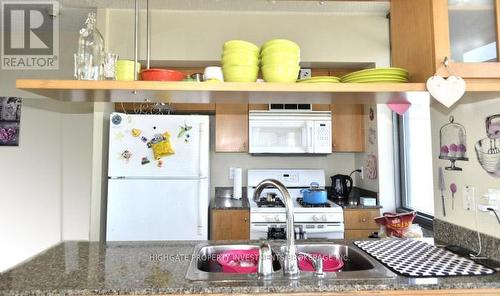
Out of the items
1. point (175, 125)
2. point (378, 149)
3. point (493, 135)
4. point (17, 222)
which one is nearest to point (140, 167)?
point (175, 125)

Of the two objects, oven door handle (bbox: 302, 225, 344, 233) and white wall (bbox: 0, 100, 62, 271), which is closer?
oven door handle (bbox: 302, 225, 344, 233)

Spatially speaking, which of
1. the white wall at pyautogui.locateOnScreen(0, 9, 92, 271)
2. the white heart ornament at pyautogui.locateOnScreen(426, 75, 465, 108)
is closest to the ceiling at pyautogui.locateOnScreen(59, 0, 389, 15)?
the white wall at pyautogui.locateOnScreen(0, 9, 92, 271)

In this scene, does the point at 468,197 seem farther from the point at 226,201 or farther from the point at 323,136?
the point at 226,201

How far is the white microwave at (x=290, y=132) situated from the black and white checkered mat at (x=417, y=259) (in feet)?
4.77

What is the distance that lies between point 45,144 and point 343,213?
2.80 meters

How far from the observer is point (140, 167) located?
246 centimetres

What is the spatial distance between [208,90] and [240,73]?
133mm

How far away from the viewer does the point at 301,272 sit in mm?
1103

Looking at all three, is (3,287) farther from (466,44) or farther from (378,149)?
(378,149)

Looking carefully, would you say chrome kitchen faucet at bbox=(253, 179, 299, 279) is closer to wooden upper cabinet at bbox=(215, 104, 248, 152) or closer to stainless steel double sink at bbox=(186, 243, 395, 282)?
stainless steel double sink at bbox=(186, 243, 395, 282)

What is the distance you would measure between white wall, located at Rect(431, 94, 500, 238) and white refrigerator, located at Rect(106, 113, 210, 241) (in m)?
1.66

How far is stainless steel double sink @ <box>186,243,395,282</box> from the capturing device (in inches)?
41.3

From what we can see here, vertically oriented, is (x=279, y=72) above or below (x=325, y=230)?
above

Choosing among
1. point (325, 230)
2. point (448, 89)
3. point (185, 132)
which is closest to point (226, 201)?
A: point (185, 132)
